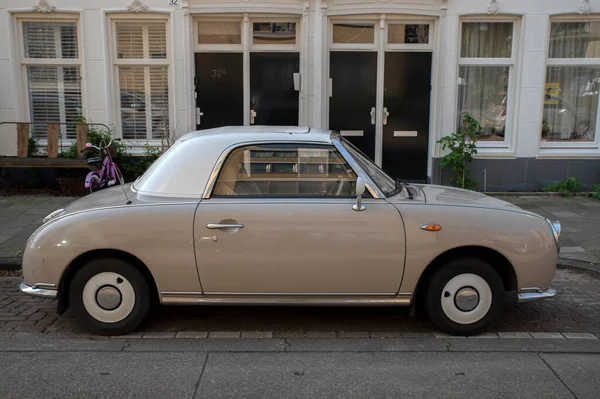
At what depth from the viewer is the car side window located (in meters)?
4.60

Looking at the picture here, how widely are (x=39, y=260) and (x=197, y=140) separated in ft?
5.20

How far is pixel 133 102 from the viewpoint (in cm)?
1049

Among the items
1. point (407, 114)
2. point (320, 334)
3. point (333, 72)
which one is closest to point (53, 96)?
point (333, 72)

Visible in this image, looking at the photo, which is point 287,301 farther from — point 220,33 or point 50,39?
point 50,39

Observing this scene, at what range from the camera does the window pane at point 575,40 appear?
406 inches

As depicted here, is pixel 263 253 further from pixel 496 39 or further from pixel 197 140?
pixel 496 39

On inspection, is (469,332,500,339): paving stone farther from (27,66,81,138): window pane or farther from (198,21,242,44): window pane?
(27,66,81,138): window pane

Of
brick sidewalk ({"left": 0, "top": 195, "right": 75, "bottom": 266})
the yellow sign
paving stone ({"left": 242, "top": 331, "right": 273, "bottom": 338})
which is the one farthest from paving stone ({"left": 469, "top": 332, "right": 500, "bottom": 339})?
the yellow sign

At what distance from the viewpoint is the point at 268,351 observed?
14.2 ft

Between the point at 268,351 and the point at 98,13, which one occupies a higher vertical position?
the point at 98,13

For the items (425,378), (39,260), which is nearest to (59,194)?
(39,260)

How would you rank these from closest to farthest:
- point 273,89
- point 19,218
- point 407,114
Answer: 1. point 19,218
2. point 273,89
3. point 407,114

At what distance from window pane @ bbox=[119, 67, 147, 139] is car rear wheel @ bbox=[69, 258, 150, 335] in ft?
21.3

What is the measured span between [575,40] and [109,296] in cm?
962
